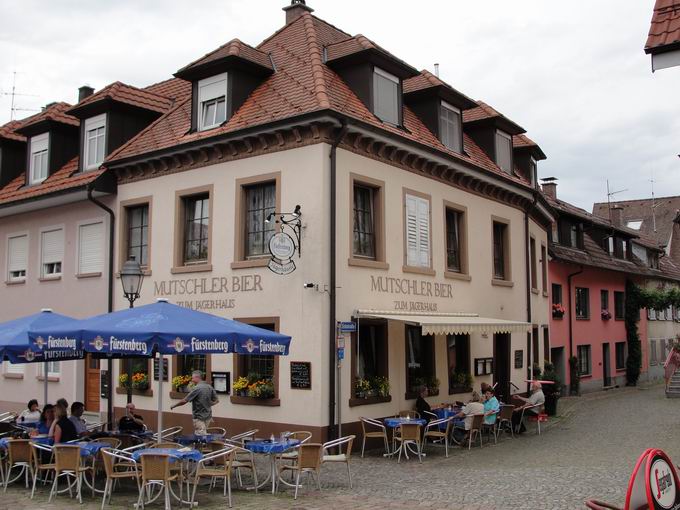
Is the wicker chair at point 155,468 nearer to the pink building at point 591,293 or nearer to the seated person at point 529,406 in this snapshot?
the seated person at point 529,406

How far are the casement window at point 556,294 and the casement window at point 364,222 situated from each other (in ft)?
47.8

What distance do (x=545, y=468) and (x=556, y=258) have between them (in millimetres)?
16149

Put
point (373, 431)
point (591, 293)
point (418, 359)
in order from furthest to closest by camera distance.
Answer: point (591, 293) < point (418, 359) < point (373, 431)

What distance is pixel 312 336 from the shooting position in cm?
1428

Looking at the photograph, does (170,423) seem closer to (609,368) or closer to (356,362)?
(356,362)

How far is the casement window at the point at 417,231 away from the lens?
16.7 m

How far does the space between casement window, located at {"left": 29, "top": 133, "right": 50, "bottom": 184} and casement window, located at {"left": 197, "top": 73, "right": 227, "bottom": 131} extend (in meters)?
6.60

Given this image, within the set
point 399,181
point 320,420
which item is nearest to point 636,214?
point 399,181

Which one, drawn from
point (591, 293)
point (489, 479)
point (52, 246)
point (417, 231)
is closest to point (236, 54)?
point (417, 231)

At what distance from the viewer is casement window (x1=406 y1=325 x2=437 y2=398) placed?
16.7m

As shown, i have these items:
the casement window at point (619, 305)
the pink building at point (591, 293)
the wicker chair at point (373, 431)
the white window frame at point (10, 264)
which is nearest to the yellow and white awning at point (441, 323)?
the wicker chair at point (373, 431)

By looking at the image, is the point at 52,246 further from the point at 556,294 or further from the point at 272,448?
the point at 556,294

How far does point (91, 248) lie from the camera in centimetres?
1917

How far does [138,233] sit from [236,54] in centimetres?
499
